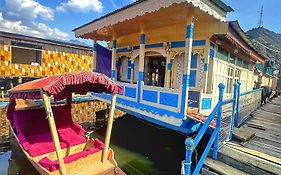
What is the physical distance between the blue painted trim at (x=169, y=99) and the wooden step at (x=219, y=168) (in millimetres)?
2390

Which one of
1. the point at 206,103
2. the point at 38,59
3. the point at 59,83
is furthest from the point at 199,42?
the point at 38,59

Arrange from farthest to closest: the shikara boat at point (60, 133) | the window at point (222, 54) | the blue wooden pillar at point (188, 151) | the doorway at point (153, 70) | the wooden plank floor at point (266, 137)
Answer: the doorway at point (153, 70) < the window at point (222, 54) < the wooden plank floor at point (266, 137) < the shikara boat at point (60, 133) < the blue wooden pillar at point (188, 151)

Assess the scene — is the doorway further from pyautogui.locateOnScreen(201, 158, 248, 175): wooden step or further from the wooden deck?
pyautogui.locateOnScreen(201, 158, 248, 175): wooden step

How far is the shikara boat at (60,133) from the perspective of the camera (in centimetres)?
411

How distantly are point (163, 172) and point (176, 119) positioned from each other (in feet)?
6.75

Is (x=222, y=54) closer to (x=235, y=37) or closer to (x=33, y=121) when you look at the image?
(x=235, y=37)

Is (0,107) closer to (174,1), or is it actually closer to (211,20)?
(174,1)

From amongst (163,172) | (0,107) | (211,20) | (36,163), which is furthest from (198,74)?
(0,107)

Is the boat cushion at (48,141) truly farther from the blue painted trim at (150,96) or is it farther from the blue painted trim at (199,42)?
the blue painted trim at (199,42)

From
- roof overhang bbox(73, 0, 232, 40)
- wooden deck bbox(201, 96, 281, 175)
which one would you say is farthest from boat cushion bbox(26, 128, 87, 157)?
roof overhang bbox(73, 0, 232, 40)

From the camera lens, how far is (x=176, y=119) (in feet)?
20.3

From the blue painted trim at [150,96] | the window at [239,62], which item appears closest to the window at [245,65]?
the window at [239,62]

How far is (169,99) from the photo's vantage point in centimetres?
645

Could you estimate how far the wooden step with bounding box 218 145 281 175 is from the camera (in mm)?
3600
